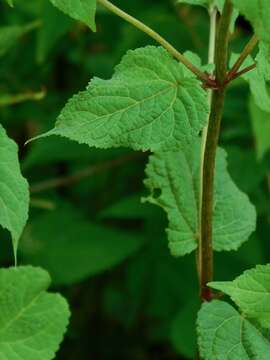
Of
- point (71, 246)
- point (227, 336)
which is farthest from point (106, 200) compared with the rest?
point (227, 336)

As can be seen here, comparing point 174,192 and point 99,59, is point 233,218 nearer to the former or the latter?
point 174,192

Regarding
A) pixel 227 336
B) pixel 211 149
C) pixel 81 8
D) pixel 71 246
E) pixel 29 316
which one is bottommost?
pixel 71 246

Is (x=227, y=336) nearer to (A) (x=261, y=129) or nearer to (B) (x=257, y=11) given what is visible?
(B) (x=257, y=11)

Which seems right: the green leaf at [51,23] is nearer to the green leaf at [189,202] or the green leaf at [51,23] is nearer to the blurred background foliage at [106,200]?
the blurred background foliage at [106,200]

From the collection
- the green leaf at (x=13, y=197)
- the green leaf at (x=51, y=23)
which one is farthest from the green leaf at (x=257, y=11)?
the green leaf at (x=51, y=23)

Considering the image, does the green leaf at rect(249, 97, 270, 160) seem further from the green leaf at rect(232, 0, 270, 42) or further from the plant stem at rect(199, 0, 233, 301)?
the green leaf at rect(232, 0, 270, 42)

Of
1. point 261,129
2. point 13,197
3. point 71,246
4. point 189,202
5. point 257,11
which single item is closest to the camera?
point 257,11
